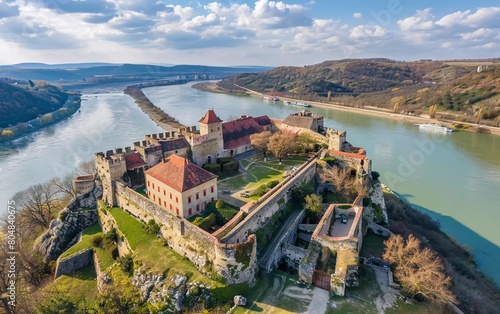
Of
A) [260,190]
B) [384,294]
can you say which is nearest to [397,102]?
[260,190]

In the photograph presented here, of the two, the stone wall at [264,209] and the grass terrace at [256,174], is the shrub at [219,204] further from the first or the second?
the grass terrace at [256,174]

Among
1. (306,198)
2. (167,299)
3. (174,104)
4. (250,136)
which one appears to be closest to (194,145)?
(250,136)

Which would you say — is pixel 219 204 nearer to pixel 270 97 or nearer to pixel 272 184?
pixel 272 184

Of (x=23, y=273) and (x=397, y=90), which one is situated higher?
(x=397, y=90)

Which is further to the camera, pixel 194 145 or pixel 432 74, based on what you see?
pixel 432 74

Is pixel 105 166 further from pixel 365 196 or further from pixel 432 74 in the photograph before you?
pixel 432 74

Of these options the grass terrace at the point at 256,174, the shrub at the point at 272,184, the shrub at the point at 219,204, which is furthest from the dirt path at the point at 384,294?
the shrub at the point at 219,204

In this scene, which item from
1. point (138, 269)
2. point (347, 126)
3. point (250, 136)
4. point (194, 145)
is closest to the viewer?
point (138, 269)
